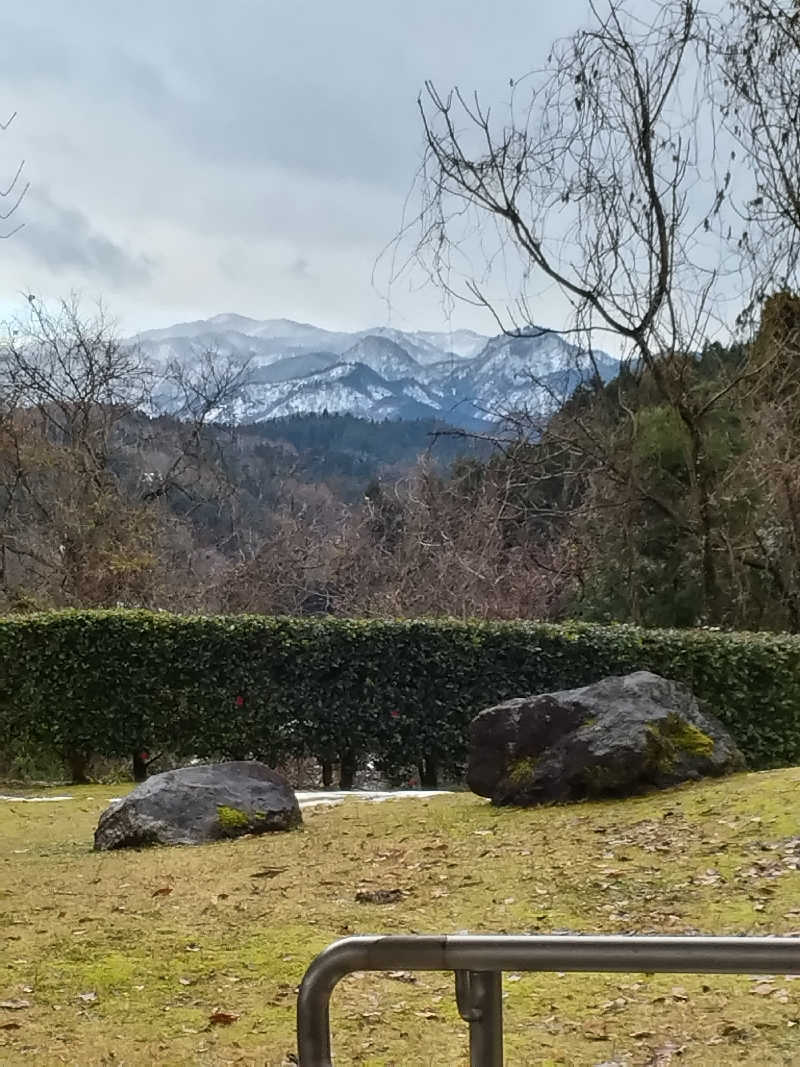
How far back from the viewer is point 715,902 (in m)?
4.57

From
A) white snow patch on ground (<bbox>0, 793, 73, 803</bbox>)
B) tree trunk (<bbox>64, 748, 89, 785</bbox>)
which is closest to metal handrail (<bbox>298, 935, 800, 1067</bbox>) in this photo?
white snow patch on ground (<bbox>0, 793, 73, 803</bbox>)

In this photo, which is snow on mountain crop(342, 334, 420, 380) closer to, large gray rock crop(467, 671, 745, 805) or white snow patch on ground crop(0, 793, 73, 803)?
white snow patch on ground crop(0, 793, 73, 803)

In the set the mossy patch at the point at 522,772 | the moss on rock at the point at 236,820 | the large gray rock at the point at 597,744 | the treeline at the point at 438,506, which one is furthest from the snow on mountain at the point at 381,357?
the moss on rock at the point at 236,820

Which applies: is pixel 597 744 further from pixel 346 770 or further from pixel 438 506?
pixel 438 506

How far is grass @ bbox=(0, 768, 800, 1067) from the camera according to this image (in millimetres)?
A: 3195

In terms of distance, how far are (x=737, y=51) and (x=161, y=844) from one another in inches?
404

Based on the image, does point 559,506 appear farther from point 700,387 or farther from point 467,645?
point 467,645

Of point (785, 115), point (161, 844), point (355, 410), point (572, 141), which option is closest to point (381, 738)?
point (161, 844)

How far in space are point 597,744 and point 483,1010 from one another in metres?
5.77

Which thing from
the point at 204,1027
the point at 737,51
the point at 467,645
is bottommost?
the point at 204,1027

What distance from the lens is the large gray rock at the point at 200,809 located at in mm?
7016

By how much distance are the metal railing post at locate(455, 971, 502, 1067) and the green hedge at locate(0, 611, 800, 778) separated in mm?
9411

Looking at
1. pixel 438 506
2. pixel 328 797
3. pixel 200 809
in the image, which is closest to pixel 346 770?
pixel 328 797

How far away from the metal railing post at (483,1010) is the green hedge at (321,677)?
30.9ft
